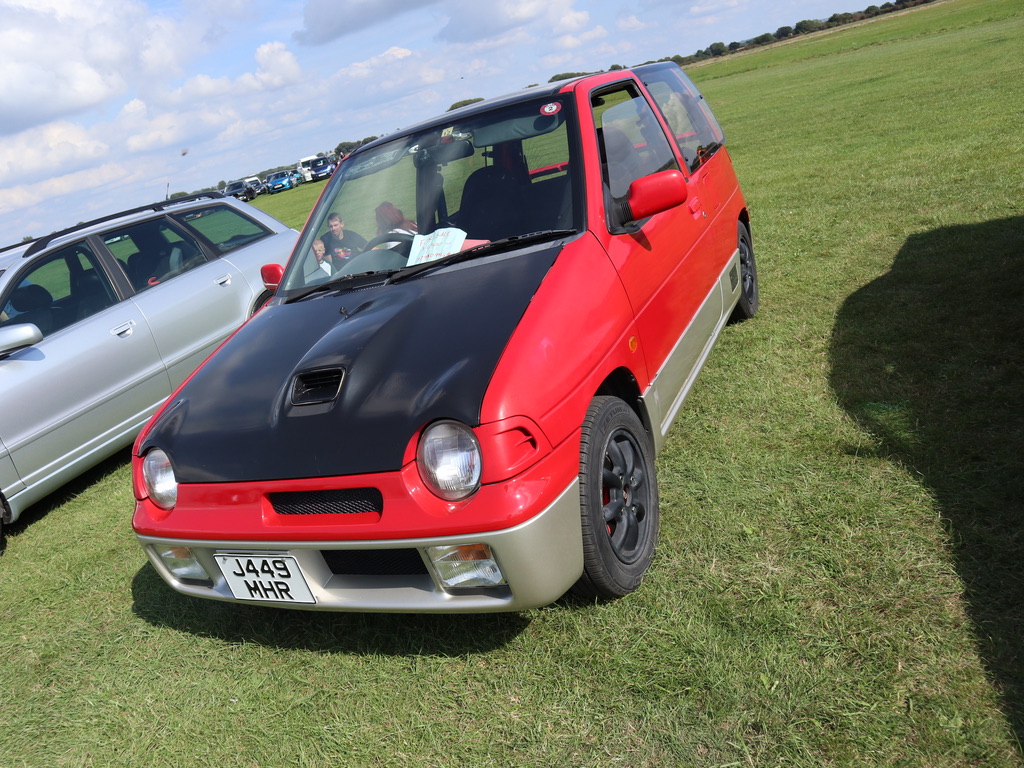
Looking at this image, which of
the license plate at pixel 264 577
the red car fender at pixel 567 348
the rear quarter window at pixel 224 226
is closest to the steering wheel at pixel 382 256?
the red car fender at pixel 567 348

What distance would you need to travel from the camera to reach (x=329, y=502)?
2514 mm

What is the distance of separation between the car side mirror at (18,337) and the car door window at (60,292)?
55cm

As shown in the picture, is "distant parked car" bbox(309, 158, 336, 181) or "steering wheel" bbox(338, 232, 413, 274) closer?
"steering wheel" bbox(338, 232, 413, 274)

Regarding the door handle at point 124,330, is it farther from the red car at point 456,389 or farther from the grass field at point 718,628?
the red car at point 456,389

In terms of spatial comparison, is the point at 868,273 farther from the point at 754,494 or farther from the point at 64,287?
the point at 64,287

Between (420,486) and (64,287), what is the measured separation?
417 centimetres

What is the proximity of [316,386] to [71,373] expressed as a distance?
9.83 ft

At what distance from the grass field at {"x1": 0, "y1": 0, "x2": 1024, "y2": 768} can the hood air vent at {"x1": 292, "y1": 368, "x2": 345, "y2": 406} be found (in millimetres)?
964

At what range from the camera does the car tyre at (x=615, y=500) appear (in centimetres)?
258

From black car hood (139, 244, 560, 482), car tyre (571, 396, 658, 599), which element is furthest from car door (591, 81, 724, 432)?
black car hood (139, 244, 560, 482)

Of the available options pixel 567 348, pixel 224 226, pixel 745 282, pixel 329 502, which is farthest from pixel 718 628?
pixel 224 226

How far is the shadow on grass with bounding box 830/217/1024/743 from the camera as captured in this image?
2.53 metres

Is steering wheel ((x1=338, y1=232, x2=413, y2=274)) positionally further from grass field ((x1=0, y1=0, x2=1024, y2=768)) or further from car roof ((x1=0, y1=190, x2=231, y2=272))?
car roof ((x1=0, y1=190, x2=231, y2=272))

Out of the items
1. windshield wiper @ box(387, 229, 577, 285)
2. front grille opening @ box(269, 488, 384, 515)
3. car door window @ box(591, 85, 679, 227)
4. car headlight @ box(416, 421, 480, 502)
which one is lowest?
front grille opening @ box(269, 488, 384, 515)
